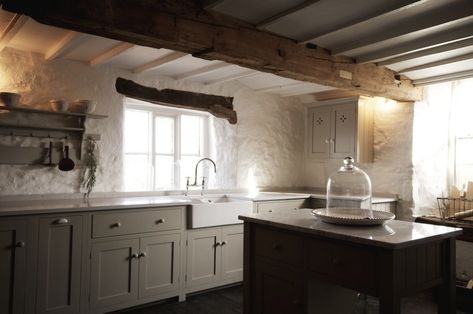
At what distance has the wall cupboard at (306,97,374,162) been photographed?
4.55 meters

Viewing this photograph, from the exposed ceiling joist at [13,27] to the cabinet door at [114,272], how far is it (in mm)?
1709

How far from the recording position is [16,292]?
2.67 m

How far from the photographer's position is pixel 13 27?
2633 millimetres

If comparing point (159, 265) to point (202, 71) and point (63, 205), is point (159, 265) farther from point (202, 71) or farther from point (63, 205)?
point (202, 71)

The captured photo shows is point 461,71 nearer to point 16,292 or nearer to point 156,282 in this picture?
point 156,282

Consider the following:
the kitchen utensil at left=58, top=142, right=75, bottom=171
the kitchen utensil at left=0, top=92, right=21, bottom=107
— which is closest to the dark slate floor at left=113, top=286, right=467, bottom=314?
the kitchen utensil at left=58, top=142, right=75, bottom=171

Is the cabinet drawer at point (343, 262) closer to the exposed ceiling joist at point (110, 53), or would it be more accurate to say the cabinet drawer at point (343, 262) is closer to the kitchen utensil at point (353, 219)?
the kitchen utensil at point (353, 219)

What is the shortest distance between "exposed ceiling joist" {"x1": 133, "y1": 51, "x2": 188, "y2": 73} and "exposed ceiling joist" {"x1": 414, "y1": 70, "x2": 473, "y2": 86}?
8.87 ft

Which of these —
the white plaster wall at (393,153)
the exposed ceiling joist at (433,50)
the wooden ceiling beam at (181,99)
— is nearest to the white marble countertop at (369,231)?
the exposed ceiling joist at (433,50)

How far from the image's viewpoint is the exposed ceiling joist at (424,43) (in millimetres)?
2799

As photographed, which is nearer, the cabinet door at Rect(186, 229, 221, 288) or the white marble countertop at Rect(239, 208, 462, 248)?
the white marble countertop at Rect(239, 208, 462, 248)

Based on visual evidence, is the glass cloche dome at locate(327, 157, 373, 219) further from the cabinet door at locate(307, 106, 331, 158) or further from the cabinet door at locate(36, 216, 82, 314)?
the cabinet door at locate(36, 216, 82, 314)

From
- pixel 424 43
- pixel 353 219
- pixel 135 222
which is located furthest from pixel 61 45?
pixel 424 43

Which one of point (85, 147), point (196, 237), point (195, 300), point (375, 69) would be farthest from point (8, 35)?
point (375, 69)
